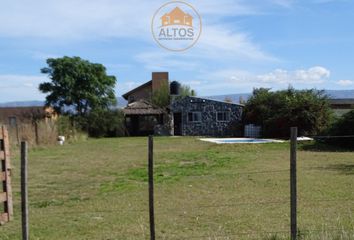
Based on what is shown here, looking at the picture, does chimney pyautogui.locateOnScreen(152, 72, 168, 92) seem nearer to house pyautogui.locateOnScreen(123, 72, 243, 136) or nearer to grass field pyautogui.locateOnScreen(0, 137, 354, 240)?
house pyautogui.locateOnScreen(123, 72, 243, 136)

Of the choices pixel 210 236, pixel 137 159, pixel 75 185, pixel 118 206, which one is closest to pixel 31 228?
pixel 118 206

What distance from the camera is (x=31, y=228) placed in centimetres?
796

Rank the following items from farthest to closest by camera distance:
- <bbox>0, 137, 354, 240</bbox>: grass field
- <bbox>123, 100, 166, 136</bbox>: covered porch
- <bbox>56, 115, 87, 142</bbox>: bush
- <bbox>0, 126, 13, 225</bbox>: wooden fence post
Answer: <bbox>123, 100, 166, 136</bbox>: covered porch < <bbox>56, 115, 87, 142</bbox>: bush < <bbox>0, 126, 13, 225</bbox>: wooden fence post < <bbox>0, 137, 354, 240</bbox>: grass field

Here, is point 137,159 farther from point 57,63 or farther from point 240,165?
point 57,63

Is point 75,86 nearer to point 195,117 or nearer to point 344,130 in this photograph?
point 195,117

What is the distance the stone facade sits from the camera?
43.2 metres

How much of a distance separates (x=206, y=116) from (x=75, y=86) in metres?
12.0

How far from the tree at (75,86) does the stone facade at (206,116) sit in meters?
6.83

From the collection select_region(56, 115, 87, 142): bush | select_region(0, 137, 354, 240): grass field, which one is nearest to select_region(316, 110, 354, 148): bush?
select_region(0, 137, 354, 240): grass field

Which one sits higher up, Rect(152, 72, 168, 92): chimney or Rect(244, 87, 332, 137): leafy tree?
Rect(152, 72, 168, 92): chimney

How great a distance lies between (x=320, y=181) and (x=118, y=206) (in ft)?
19.5

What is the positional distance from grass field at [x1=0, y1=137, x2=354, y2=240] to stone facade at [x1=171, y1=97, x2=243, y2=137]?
960 inches

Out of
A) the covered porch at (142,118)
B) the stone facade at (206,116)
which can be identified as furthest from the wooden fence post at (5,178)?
the covered porch at (142,118)

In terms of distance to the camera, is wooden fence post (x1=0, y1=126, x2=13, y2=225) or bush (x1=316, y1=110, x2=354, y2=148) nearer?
wooden fence post (x1=0, y1=126, x2=13, y2=225)
